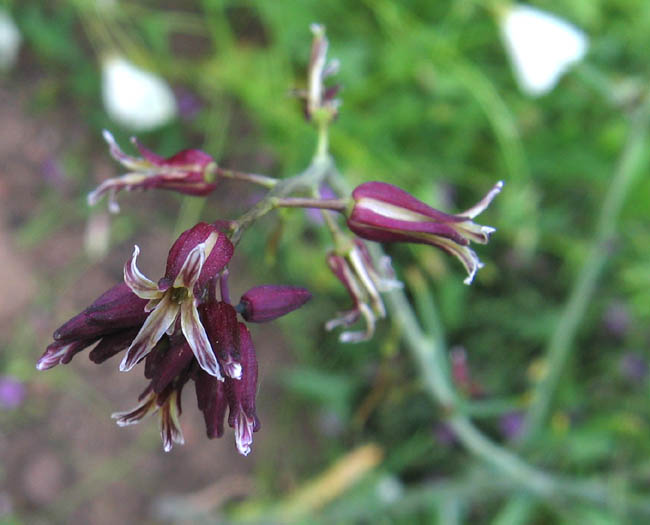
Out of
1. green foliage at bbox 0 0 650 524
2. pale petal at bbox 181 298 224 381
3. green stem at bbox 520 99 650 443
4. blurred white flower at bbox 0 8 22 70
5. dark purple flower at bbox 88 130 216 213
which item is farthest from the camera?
blurred white flower at bbox 0 8 22 70

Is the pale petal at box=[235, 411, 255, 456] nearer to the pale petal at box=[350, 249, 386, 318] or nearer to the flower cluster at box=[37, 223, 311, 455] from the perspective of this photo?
the flower cluster at box=[37, 223, 311, 455]

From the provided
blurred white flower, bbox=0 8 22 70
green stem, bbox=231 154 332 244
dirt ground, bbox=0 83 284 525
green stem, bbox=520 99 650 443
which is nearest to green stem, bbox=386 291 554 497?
green stem, bbox=520 99 650 443

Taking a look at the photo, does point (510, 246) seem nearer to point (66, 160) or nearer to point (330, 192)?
point (330, 192)

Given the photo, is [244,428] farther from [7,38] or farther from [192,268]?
[7,38]

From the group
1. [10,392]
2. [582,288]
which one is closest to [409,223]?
[582,288]

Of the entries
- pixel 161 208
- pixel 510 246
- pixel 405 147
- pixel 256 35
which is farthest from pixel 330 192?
pixel 256 35

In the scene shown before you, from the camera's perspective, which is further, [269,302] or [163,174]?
[163,174]

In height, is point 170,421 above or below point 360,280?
below

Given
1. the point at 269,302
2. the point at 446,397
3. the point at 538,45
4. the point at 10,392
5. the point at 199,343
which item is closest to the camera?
the point at 199,343
